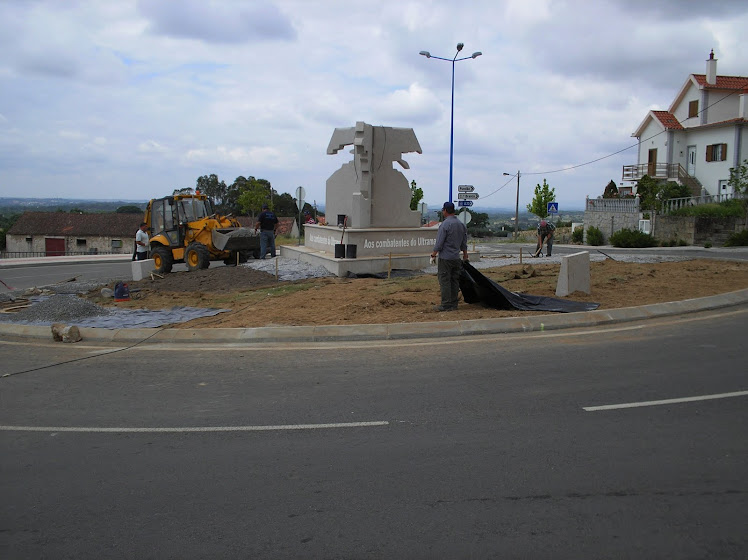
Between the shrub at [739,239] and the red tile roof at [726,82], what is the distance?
2127 cm

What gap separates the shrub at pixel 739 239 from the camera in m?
31.2

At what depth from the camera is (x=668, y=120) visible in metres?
50.5

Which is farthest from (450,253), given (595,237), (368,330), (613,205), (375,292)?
(613,205)

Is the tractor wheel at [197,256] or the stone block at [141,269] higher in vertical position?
the tractor wheel at [197,256]

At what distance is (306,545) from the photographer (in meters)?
3.85

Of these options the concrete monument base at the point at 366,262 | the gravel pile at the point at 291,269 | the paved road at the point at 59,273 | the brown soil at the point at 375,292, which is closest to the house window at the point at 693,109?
the brown soil at the point at 375,292

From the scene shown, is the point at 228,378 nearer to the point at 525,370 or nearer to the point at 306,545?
the point at 525,370

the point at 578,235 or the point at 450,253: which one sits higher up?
the point at 578,235

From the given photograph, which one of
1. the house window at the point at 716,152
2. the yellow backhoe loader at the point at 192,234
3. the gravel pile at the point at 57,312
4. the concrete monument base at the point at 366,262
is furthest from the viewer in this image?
the house window at the point at 716,152

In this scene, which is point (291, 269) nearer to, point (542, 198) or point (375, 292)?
point (375, 292)

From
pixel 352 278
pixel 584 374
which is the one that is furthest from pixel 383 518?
pixel 352 278

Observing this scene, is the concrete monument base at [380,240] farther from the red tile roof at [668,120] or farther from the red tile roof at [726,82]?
the red tile roof at [726,82]

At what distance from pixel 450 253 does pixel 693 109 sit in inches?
1820

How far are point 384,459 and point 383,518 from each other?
975mm
